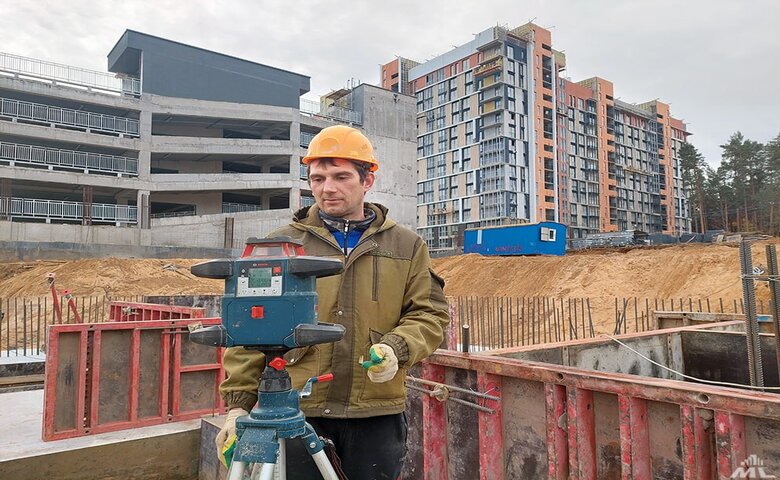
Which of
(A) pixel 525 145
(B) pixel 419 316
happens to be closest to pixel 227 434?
(B) pixel 419 316

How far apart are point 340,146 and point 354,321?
681mm

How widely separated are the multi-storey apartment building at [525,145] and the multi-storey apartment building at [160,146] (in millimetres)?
23732

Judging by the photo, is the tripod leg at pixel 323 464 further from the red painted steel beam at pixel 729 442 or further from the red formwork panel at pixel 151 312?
the red formwork panel at pixel 151 312

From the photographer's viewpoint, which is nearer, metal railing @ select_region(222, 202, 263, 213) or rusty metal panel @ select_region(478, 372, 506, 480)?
rusty metal panel @ select_region(478, 372, 506, 480)

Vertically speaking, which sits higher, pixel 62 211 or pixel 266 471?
pixel 62 211

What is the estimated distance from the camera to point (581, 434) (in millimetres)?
2391

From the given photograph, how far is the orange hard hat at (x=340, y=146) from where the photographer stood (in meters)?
1.98

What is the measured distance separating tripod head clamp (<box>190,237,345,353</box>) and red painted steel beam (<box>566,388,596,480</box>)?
4.71ft

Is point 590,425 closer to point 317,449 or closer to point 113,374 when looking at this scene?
point 317,449

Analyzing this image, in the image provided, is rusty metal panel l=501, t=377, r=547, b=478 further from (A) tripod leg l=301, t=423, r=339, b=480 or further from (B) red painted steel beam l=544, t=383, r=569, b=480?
(A) tripod leg l=301, t=423, r=339, b=480

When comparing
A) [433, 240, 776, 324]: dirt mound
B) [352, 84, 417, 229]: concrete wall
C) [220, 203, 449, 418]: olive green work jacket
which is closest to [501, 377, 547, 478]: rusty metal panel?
[220, 203, 449, 418]: olive green work jacket

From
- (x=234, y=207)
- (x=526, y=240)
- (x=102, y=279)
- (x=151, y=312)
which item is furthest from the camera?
(x=234, y=207)

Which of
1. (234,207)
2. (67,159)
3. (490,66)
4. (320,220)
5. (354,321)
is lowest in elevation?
Answer: (354,321)

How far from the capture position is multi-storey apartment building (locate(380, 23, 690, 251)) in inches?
2327
